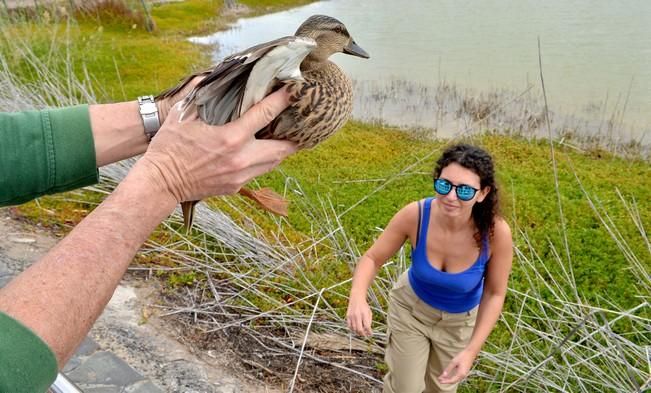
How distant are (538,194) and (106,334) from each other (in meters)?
4.49

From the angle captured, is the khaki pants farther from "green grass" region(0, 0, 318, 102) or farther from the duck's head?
"green grass" region(0, 0, 318, 102)

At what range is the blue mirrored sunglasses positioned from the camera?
2211 mm

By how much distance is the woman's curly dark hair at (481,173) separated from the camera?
2283 mm

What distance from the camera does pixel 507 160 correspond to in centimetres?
696

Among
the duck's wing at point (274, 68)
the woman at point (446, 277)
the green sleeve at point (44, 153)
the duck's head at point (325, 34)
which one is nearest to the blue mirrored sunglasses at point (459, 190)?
the woman at point (446, 277)

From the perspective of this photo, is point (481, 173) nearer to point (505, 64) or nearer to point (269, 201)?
point (269, 201)

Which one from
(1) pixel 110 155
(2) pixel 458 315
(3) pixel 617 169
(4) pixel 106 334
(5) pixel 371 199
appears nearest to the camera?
(1) pixel 110 155

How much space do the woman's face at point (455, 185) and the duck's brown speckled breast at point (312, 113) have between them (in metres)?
0.57

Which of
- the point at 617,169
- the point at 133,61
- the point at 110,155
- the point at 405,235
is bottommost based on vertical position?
the point at 617,169

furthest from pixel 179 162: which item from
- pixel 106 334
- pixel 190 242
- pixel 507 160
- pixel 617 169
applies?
pixel 617 169

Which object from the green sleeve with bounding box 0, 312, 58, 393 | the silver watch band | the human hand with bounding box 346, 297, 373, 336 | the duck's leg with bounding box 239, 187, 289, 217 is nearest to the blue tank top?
the human hand with bounding box 346, 297, 373, 336

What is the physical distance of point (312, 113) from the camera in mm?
1793

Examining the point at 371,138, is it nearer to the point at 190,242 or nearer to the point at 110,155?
the point at 190,242

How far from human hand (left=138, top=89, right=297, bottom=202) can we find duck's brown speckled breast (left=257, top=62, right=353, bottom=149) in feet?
0.24
